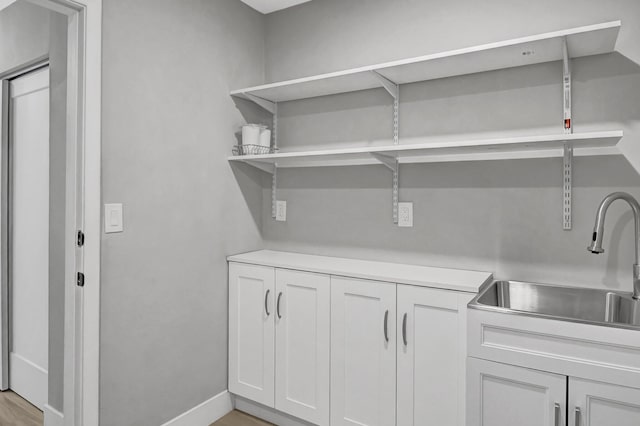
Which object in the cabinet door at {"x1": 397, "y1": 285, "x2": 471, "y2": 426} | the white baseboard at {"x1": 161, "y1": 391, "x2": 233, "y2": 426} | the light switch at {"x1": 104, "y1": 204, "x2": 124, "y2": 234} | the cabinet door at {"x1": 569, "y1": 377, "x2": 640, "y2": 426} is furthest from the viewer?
the white baseboard at {"x1": 161, "y1": 391, "x2": 233, "y2": 426}

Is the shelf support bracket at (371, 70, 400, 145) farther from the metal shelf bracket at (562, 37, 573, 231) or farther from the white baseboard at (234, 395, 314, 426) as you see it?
the white baseboard at (234, 395, 314, 426)

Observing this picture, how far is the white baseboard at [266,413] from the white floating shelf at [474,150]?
1.43 m

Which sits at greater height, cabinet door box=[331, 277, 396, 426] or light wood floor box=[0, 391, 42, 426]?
cabinet door box=[331, 277, 396, 426]

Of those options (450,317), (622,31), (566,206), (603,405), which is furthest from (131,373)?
(622,31)

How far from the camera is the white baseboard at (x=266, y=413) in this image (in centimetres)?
224

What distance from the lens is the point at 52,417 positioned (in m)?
2.06

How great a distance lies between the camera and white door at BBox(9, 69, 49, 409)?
238 centimetres

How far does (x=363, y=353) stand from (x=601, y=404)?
933 millimetres

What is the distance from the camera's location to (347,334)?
6.50 ft

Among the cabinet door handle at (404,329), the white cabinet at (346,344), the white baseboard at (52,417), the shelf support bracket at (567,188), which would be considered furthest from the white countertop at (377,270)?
the white baseboard at (52,417)

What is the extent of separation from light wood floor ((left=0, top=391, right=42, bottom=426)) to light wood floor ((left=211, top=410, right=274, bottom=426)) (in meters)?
0.98

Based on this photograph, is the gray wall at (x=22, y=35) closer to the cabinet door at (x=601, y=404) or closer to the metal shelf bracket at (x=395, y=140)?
the metal shelf bracket at (x=395, y=140)

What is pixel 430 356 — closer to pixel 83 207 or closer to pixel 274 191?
pixel 274 191

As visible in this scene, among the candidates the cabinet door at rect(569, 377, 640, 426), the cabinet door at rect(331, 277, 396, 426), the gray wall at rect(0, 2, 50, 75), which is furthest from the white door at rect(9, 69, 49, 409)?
the cabinet door at rect(569, 377, 640, 426)
